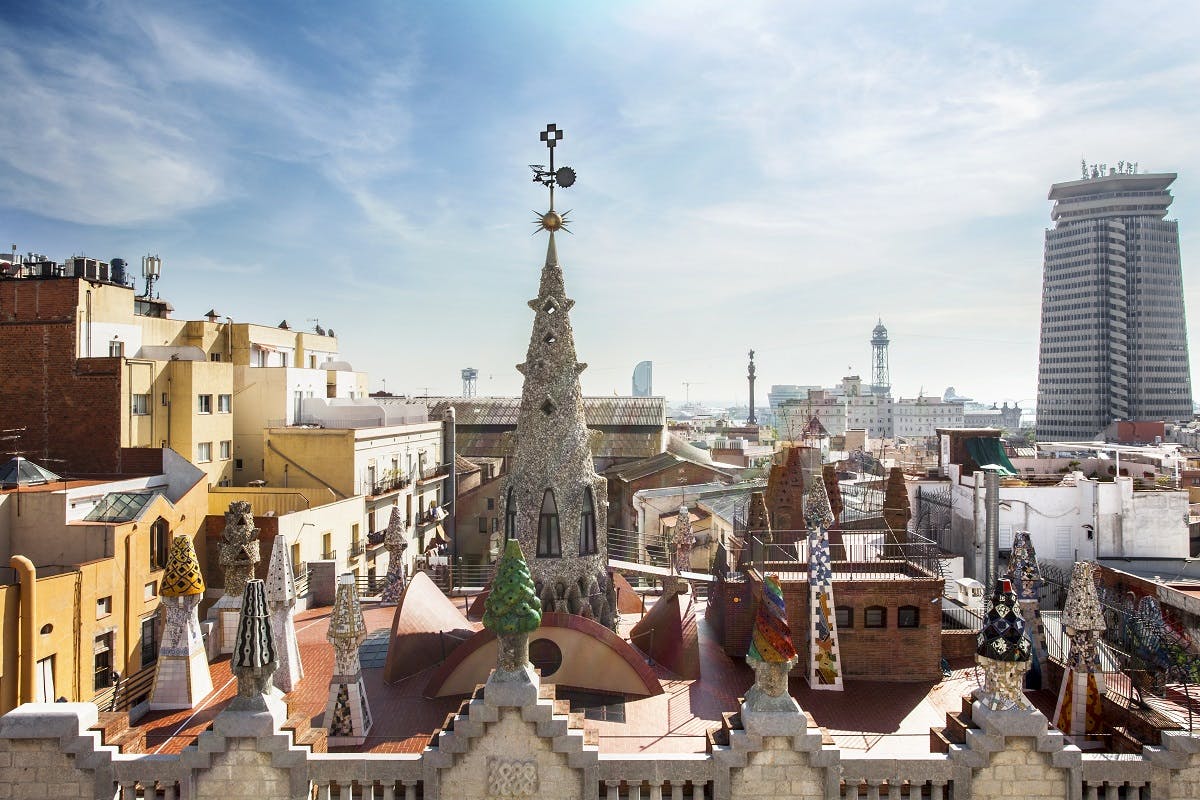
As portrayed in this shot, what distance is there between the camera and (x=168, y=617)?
17.3 metres

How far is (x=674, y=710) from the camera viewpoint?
16547 millimetres

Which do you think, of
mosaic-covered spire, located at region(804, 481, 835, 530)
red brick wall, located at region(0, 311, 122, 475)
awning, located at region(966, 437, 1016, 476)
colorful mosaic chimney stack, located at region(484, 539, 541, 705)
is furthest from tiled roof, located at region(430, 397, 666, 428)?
colorful mosaic chimney stack, located at region(484, 539, 541, 705)

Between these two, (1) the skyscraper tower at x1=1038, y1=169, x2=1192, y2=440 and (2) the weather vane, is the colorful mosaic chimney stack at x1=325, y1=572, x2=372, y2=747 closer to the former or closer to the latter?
(2) the weather vane

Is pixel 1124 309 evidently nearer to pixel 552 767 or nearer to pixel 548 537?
pixel 548 537

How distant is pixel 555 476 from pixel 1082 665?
10.6m

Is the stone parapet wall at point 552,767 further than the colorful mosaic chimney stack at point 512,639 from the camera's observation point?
No

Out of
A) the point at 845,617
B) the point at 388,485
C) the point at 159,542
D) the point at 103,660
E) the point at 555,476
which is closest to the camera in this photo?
the point at 555,476

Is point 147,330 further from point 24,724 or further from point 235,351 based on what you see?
point 24,724

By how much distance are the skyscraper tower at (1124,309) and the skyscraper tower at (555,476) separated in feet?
503

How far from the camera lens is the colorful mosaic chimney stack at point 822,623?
1830cm

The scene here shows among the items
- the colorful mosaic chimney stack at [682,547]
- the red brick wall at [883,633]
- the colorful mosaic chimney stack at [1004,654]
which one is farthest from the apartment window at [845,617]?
the colorful mosaic chimney stack at [682,547]

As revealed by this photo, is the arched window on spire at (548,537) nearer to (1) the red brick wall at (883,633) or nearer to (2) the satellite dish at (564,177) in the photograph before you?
(1) the red brick wall at (883,633)

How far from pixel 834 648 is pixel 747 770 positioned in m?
8.30

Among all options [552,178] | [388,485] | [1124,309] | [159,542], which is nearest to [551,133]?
[552,178]
